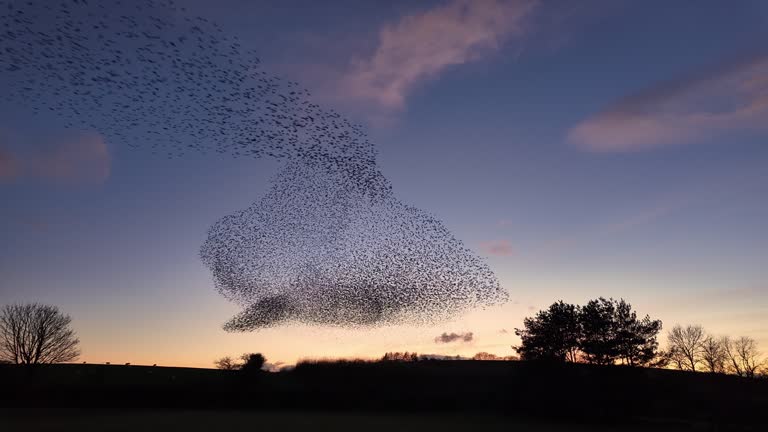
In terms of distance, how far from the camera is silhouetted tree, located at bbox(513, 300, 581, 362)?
69562mm

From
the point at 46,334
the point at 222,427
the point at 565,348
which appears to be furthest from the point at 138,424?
the point at 565,348

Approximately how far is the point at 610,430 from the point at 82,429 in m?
51.5

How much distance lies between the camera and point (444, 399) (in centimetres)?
6919

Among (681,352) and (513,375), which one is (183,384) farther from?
(681,352)

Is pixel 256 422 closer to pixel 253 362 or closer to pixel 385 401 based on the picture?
pixel 385 401

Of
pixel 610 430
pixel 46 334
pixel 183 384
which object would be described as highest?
pixel 46 334

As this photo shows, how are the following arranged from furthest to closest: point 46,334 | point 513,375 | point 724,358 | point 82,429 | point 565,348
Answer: point 724,358
point 46,334
point 565,348
point 513,375
point 82,429

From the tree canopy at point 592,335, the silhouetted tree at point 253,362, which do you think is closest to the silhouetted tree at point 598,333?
the tree canopy at point 592,335

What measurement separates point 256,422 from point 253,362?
29.4 m

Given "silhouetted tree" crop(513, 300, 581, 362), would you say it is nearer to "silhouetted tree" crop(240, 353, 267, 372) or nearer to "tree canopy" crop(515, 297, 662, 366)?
"tree canopy" crop(515, 297, 662, 366)

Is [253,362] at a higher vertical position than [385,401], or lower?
higher

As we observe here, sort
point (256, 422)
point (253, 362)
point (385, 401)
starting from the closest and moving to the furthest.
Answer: point (256, 422) < point (385, 401) < point (253, 362)

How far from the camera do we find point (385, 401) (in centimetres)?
6869

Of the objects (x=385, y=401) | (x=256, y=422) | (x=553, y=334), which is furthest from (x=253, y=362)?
(x=553, y=334)
